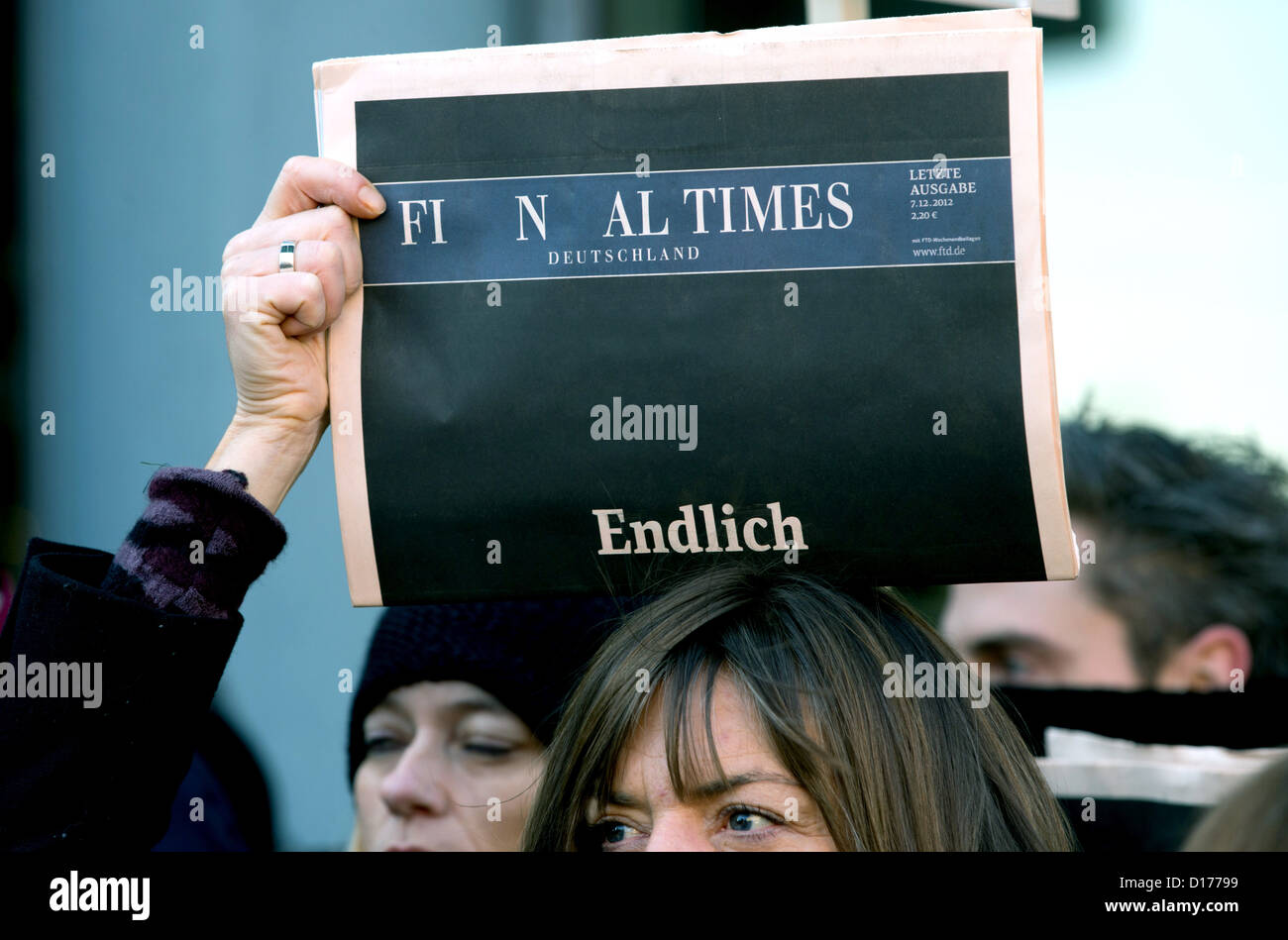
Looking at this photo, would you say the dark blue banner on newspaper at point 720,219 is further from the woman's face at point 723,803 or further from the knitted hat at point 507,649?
the knitted hat at point 507,649

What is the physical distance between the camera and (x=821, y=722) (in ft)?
4.45

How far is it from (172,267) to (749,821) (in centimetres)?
224

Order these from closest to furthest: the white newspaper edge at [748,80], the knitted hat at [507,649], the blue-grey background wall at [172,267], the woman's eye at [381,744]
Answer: the white newspaper edge at [748,80]
the knitted hat at [507,649]
the woman's eye at [381,744]
the blue-grey background wall at [172,267]

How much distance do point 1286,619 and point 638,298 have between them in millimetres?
1931

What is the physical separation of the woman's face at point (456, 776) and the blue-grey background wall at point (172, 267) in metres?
1.10

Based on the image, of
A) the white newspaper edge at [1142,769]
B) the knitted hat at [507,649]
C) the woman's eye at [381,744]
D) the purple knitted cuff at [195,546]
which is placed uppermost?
the purple knitted cuff at [195,546]

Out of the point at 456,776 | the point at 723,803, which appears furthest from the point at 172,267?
the point at 723,803

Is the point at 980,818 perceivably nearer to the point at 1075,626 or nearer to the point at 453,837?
the point at 453,837

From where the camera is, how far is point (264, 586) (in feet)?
10.0

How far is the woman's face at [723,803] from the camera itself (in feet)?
4.22

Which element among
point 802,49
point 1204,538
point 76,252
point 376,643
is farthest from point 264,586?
point 802,49

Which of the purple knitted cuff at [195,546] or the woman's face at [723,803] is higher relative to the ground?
the purple knitted cuff at [195,546]

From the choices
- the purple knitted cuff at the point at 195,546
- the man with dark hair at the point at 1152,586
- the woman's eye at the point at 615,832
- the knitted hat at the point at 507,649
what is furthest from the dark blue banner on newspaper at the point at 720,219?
the man with dark hair at the point at 1152,586

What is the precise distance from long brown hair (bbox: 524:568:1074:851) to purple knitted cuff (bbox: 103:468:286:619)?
1.33ft
